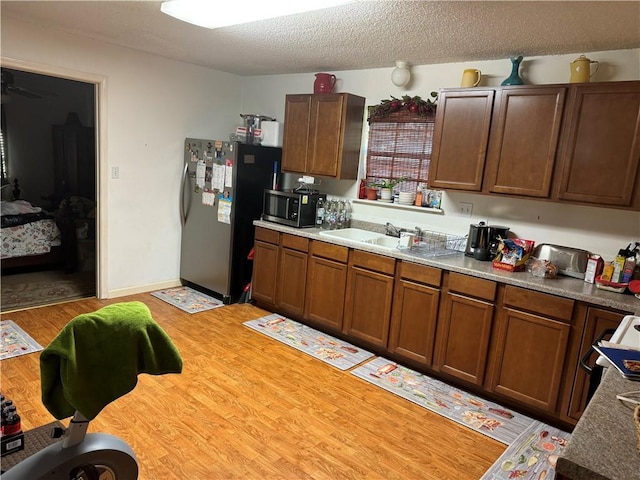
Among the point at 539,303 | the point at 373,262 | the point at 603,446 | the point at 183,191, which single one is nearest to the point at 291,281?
the point at 373,262

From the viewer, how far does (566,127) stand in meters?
2.75

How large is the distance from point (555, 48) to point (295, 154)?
7.33 ft

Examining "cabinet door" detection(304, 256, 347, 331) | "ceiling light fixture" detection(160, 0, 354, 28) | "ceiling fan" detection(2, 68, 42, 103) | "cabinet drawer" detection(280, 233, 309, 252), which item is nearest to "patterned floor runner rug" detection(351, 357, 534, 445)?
"cabinet door" detection(304, 256, 347, 331)

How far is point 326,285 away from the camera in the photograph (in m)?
3.77

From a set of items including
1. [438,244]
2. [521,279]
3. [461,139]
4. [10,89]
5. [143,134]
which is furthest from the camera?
[10,89]

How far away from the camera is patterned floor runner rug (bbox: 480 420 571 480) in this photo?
2.24 metres

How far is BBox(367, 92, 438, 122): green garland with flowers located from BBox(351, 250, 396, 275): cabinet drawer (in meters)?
1.25

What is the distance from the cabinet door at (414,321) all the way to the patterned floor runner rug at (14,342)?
2564 mm

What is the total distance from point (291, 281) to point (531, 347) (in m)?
2.04

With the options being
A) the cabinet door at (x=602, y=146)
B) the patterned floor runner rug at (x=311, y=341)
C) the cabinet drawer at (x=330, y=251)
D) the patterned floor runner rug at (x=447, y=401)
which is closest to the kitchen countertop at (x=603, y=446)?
the patterned floor runner rug at (x=447, y=401)

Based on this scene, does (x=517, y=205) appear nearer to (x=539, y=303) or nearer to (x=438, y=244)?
(x=438, y=244)

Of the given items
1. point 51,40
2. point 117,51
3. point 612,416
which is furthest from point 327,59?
point 612,416

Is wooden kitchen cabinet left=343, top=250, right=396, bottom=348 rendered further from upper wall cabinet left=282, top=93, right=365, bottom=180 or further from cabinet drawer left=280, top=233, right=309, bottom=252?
upper wall cabinet left=282, top=93, right=365, bottom=180

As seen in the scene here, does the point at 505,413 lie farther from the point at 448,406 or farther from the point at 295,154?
the point at 295,154
